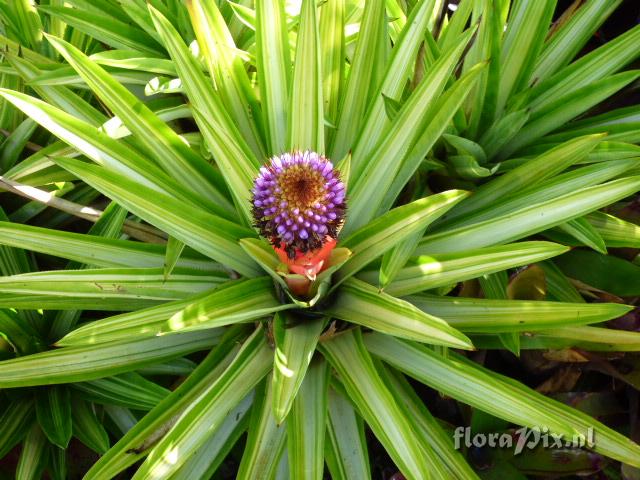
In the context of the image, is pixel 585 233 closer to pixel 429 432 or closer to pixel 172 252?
pixel 429 432

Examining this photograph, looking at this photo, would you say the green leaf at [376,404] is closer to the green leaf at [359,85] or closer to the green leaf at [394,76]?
the green leaf at [394,76]

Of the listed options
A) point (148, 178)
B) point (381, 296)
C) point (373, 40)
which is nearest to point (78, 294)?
point (148, 178)

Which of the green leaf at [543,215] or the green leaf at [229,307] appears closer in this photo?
the green leaf at [229,307]

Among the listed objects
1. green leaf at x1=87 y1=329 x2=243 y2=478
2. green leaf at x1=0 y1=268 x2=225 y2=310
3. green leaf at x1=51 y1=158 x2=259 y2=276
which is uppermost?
green leaf at x1=51 y1=158 x2=259 y2=276

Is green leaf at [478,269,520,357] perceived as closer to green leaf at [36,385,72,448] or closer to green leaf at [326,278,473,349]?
green leaf at [326,278,473,349]

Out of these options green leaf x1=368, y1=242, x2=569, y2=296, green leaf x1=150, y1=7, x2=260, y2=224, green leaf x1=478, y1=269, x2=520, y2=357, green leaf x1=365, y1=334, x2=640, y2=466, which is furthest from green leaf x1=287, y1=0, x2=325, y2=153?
green leaf x1=478, y1=269, x2=520, y2=357

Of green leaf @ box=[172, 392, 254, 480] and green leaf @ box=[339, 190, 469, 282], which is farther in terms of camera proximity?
green leaf @ box=[172, 392, 254, 480]

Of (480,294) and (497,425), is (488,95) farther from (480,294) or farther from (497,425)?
(497,425)

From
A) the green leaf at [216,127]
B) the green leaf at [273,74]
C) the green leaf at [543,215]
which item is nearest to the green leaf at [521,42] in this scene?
the green leaf at [543,215]
